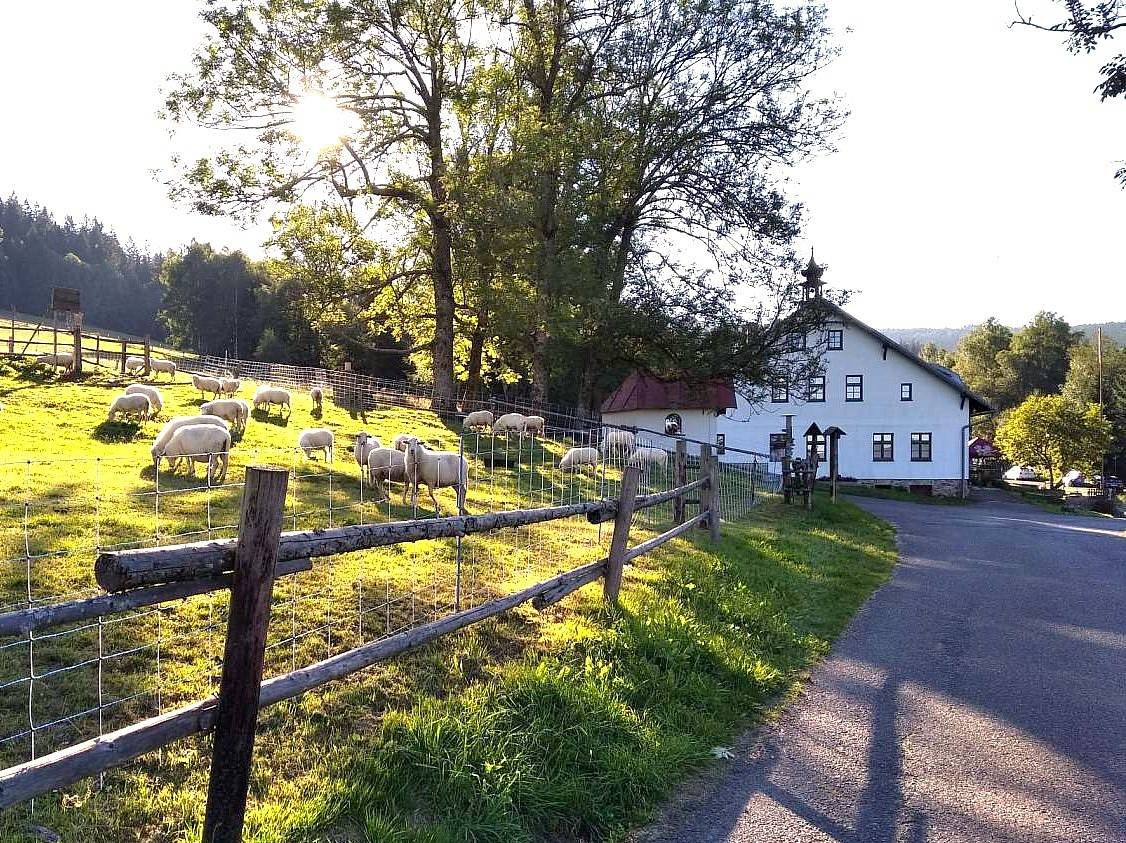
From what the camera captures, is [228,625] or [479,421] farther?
[479,421]

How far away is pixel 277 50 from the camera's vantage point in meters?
22.2

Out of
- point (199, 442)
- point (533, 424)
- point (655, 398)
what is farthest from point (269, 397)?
point (655, 398)

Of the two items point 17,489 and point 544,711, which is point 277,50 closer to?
point 17,489

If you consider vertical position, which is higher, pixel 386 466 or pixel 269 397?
pixel 269 397

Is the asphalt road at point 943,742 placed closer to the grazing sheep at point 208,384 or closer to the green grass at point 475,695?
the green grass at point 475,695

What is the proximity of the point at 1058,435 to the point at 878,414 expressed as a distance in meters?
17.0

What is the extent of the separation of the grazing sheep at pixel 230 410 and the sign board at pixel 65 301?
14.3 metres

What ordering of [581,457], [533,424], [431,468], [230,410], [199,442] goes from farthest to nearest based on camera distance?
[533,424], [230,410], [581,457], [199,442], [431,468]

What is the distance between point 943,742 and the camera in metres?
4.90

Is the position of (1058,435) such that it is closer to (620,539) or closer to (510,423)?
(510,423)

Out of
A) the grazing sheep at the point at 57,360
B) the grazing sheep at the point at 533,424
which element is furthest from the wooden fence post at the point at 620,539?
the grazing sheep at the point at 57,360

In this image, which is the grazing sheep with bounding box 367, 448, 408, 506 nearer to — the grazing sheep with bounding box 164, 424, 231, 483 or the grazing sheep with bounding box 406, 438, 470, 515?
the grazing sheep with bounding box 406, 438, 470, 515

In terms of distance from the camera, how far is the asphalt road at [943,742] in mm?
3861

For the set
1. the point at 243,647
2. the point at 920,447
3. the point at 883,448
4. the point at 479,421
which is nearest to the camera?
the point at 243,647
